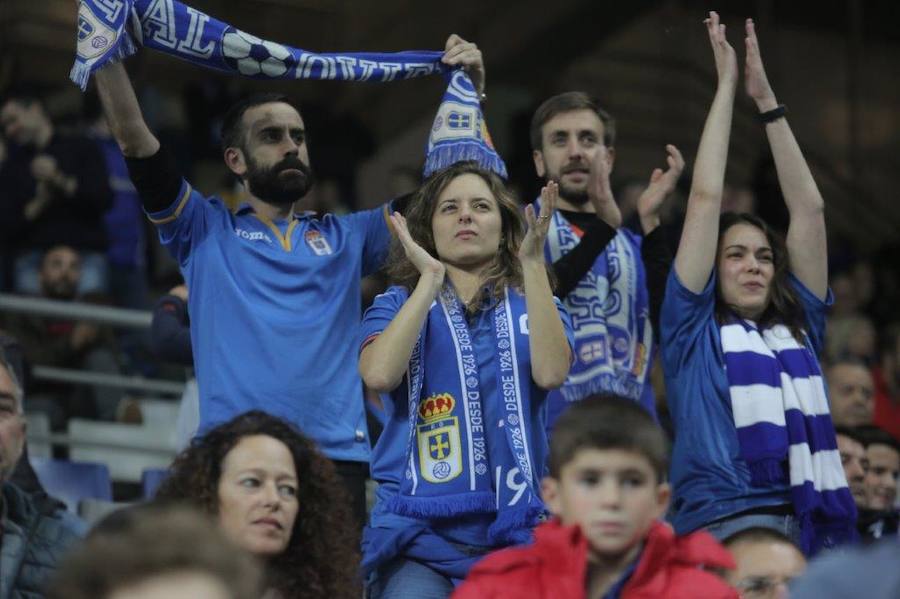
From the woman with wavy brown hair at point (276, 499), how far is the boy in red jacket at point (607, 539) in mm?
740

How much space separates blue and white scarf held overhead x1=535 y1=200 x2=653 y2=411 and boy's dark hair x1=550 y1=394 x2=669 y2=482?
5.84 ft

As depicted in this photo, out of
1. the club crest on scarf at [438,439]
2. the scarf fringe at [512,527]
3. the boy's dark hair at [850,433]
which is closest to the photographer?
the scarf fringe at [512,527]

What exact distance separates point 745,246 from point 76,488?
3.18 meters

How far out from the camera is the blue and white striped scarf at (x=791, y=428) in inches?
201

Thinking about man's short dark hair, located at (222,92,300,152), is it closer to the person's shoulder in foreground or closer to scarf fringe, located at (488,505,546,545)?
scarf fringe, located at (488,505,546,545)

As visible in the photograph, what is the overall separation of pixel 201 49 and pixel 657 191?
1567 millimetres

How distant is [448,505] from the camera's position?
447 cm

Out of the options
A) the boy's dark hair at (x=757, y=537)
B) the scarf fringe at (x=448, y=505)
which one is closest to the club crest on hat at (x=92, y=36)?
the scarf fringe at (x=448, y=505)

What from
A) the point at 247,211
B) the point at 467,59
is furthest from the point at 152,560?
the point at 467,59

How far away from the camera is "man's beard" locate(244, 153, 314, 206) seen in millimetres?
5453

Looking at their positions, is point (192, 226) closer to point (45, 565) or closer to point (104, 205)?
point (45, 565)

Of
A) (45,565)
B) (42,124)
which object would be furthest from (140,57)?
(45,565)

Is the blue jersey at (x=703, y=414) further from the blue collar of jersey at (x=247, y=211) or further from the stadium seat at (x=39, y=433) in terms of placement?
the stadium seat at (x=39, y=433)

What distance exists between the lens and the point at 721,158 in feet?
17.7
